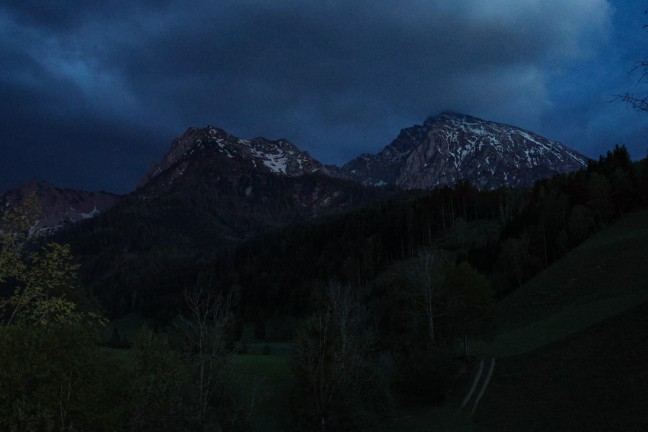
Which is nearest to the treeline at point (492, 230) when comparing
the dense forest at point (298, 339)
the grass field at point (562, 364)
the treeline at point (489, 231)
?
the treeline at point (489, 231)

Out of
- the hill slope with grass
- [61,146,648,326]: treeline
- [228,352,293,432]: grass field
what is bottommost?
A: [228,352,293,432]: grass field

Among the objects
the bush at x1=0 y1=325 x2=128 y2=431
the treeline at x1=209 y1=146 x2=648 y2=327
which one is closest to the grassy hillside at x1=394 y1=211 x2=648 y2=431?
the treeline at x1=209 y1=146 x2=648 y2=327

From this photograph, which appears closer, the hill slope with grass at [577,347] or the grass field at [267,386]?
the hill slope with grass at [577,347]

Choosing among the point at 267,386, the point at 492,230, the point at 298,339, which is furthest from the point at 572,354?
the point at 492,230

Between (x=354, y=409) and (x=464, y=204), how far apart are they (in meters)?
151

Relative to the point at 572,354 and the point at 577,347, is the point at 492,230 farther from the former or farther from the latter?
the point at 572,354

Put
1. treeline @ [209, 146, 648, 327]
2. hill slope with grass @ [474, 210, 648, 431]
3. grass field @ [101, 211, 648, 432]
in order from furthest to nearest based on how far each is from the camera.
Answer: treeline @ [209, 146, 648, 327], grass field @ [101, 211, 648, 432], hill slope with grass @ [474, 210, 648, 431]

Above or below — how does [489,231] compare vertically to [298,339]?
above

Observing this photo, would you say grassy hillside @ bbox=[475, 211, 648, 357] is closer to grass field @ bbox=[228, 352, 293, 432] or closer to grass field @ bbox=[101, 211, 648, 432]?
grass field @ bbox=[101, 211, 648, 432]

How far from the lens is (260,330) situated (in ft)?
444

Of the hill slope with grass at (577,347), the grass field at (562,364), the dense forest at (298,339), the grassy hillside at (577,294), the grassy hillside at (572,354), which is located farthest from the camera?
the grassy hillside at (577,294)

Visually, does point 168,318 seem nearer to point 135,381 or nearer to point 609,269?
point 609,269

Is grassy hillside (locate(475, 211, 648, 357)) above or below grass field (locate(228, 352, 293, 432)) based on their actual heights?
above

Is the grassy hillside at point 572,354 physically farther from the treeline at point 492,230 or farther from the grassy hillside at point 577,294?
the treeline at point 492,230
